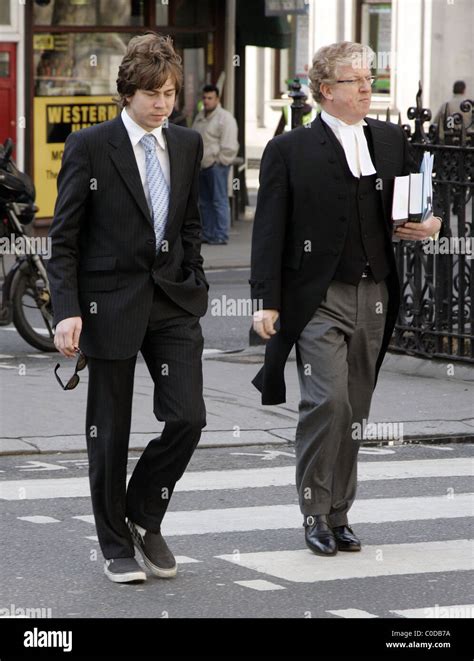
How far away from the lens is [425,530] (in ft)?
23.1

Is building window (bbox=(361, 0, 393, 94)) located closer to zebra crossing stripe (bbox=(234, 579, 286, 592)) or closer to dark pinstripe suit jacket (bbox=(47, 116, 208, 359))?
dark pinstripe suit jacket (bbox=(47, 116, 208, 359))

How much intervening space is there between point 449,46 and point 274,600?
24.7 m

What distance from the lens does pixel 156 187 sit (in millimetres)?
6008

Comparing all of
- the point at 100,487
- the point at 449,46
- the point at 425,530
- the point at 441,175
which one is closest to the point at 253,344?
the point at 441,175

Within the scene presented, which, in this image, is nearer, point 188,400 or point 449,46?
point 188,400

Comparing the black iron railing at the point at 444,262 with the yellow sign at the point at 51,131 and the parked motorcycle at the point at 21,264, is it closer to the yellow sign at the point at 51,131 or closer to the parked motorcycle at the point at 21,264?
the parked motorcycle at the point at 21,264

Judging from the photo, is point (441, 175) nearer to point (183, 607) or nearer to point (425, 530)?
point (425, 530)

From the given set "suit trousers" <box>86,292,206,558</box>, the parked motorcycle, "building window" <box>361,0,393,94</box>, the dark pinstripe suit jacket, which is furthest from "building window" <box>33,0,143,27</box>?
"suit trousers" <box>86,292,206,558</box>

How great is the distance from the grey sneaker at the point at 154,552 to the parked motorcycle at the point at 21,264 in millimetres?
6066

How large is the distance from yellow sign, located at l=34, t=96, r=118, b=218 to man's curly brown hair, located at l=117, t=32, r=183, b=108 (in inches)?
558

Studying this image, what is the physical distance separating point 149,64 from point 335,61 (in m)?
0.90

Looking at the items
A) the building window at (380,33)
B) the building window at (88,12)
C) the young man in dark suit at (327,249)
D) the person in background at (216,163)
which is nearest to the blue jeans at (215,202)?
the person in background at (216,163)

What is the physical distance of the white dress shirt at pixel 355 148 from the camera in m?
6.44

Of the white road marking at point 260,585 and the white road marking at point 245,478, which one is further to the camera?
the white road marking at point 245,478
